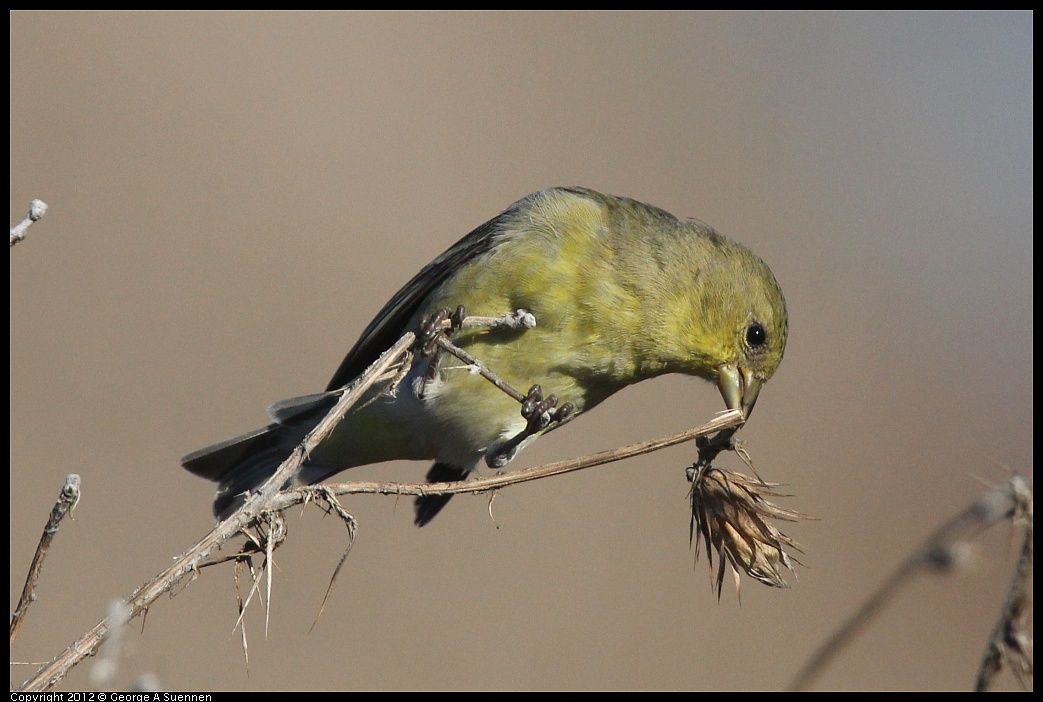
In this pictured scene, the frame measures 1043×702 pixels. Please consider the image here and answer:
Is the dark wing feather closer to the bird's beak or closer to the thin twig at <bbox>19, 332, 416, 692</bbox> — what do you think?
the bird's beak

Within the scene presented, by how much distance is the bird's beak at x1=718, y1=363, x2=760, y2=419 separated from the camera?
4195 mm

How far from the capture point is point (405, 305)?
454 centimetres

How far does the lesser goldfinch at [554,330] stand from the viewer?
4.10 metres

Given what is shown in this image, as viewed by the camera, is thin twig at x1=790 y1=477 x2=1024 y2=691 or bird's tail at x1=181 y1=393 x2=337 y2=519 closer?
thin twig at x1=790 y1=477 x2=1024 y2=691

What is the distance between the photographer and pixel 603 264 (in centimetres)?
420

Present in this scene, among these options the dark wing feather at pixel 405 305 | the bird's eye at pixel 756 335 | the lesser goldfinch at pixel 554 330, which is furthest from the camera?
the dark wing feather at pixel 405 305

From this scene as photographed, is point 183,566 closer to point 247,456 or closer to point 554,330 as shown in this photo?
point 554,330

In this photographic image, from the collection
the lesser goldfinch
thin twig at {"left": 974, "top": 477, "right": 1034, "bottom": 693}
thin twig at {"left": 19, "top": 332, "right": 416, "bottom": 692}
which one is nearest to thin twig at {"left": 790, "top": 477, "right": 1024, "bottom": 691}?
thin twig at {"left": 974, "top": 477, "right": 1034, "bottom": 693}

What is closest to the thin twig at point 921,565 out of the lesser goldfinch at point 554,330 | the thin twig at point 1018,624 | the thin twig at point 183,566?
the thin twig at point 1018,624

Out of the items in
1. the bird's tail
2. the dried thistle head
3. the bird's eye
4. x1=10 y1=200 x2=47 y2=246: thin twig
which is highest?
x1=10 y1=200 x2=47 y2=246: thin twig

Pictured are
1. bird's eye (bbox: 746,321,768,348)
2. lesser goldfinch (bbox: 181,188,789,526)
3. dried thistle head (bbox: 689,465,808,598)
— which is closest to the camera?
dried thistle head (bbox: 689,465,808,598)

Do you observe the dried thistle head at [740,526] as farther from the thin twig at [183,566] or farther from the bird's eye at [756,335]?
the bird's eye at [756,335]

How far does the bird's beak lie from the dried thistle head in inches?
64.7

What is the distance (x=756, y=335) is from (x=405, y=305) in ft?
5.39
